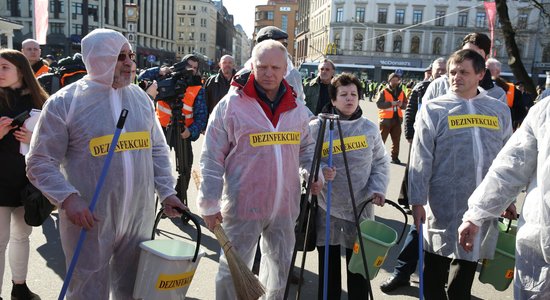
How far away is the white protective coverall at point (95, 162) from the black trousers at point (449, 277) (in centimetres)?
191

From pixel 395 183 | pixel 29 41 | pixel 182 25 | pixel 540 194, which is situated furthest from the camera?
pixel 182 25

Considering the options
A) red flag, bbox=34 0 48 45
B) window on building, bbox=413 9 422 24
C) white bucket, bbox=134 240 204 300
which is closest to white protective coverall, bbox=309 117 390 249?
white bucket, bbox=134 240 204 300

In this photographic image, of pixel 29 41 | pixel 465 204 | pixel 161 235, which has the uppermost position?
pixel 29 41

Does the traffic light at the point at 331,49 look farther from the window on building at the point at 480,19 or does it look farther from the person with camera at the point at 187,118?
the person with camera at the point at 187,118

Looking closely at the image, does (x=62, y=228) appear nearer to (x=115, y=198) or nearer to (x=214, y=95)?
(x=115, y=198)

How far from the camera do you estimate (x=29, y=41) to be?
6.31 m

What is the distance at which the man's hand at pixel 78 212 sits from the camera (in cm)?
236

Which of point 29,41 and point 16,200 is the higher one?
point 29,41

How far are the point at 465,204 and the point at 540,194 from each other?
102 cm

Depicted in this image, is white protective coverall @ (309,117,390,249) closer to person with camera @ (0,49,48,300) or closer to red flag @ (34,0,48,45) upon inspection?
person with camera @ (0,49,48,300)

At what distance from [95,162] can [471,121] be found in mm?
2245

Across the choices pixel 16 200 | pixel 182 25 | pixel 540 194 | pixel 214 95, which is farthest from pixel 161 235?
pixel 182 25

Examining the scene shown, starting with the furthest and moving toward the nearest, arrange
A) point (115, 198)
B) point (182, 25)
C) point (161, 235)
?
point (182, 25) < point (161, 235) < point (115, 198)

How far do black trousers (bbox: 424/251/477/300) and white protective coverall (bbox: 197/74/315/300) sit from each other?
38.4 inches
